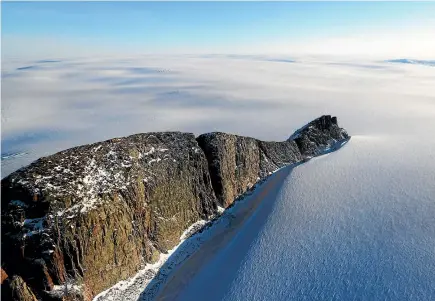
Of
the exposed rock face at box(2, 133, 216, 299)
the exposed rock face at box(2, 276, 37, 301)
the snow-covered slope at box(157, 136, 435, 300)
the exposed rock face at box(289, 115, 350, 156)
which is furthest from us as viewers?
the exposed rock face at box(289, 115, 350, 156)

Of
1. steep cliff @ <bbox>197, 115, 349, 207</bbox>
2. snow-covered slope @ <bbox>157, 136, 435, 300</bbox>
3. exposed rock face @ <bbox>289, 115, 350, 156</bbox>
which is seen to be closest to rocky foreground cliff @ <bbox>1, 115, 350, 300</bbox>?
steep cliff @ <bbox>197, 115, 349, 207</bbox>

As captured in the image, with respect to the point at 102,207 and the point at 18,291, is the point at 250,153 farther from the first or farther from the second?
the point at 18,291

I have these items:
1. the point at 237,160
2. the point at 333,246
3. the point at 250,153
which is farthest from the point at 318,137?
the point at 333,246

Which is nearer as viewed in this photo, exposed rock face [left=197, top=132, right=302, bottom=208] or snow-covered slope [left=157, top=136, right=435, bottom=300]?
snow-covered slope [left=157, top=136, right=435, bottom=300]

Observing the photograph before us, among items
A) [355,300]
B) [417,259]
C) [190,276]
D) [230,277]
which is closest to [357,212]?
[417,259]

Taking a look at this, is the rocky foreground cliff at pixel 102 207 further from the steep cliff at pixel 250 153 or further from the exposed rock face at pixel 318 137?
the exposed rock face at pixel 318 137

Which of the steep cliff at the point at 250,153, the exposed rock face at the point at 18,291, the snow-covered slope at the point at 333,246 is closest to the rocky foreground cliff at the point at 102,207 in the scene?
the exposed rock face at the point at 18,291

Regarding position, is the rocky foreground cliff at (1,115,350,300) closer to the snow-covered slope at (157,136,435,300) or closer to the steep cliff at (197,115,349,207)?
the steep cliff at (197,115,349,207)

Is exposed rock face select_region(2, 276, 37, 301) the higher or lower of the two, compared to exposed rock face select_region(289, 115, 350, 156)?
lower
